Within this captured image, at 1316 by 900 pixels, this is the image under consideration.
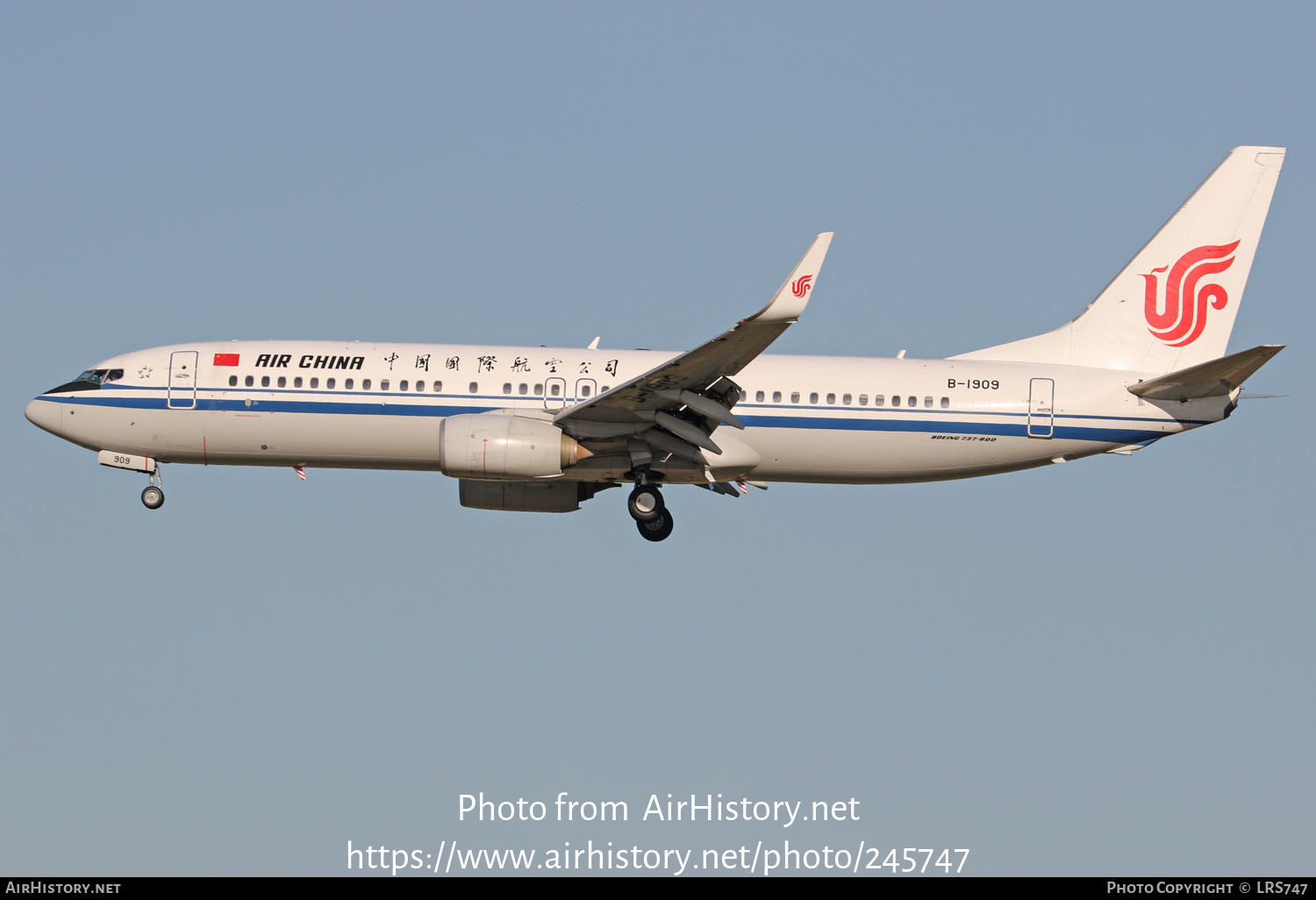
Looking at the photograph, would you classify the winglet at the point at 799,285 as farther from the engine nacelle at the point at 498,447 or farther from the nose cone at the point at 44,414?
the nose cone at the point at 44,414

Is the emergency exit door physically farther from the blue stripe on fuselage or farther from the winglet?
the winglet

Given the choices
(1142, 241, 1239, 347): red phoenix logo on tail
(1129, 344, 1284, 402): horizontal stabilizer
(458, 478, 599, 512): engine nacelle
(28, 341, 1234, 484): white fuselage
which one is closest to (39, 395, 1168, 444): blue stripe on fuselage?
(28, 341, 1234, 484): white fuselage

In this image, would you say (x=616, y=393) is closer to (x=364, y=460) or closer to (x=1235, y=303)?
(x=364, y=460)

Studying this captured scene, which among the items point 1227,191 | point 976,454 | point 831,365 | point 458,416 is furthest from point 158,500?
point 1227,191

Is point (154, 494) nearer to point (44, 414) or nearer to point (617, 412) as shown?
point (44, 414)

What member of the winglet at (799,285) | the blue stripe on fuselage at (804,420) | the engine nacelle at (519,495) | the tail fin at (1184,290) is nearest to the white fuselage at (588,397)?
the blue stripe on fuselage at (804,420)

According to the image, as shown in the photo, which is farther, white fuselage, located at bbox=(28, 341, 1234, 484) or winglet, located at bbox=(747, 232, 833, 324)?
white fuselage, located at bbox=(28, 341, 1234, 484)

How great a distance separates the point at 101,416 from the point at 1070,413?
21915 millimetres

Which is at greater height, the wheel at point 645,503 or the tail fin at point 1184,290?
the tail fin at point 1184,290

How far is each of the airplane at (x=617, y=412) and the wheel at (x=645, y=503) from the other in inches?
1.6

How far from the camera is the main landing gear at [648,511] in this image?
36.8 m

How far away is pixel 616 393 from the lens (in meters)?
34.1

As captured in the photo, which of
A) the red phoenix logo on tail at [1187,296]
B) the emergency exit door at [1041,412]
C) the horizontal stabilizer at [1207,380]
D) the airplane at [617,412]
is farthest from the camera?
the red phoenix logo on tail at [1187,296]

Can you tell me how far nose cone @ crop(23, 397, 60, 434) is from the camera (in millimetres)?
37906
